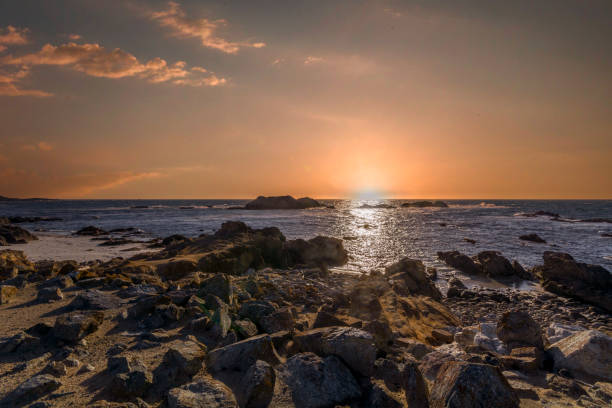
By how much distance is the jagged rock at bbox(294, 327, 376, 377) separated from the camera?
319 centimetres

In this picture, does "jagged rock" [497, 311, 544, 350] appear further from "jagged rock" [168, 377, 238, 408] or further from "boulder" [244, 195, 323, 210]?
"boulder" [244, 195, 323, 210]

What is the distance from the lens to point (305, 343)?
12.0ft

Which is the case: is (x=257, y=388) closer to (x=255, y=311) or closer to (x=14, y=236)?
(x=255, y=311)

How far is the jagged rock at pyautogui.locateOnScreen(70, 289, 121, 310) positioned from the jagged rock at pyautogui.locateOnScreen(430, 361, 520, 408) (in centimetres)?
502

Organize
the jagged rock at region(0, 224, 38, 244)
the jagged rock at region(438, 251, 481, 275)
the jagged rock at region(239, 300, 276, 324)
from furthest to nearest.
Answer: the jagged rock at region(0, 224, 38, 244)
the jagged rock at region(438, 251, 481, 275)
the jagged rock at region(239, 300, 276, 324)

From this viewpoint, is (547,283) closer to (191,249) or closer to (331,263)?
(331,263)

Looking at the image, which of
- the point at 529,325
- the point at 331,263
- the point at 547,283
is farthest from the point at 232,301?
the point at 547,283

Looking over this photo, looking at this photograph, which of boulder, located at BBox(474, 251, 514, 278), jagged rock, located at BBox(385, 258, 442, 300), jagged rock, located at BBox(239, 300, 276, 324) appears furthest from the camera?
boulder, located at BBox(474, 251, 514, 278)

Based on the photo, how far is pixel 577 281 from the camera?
34.8 ft

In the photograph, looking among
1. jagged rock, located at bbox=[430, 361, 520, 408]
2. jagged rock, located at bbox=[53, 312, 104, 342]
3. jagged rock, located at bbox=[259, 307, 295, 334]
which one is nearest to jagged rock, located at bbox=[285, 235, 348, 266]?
jagged rock, located at bbox=[259, 307, 295, 334]

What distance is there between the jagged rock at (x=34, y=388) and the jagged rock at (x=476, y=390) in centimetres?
357

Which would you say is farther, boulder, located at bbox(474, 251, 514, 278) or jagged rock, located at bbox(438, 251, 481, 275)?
jagged rock, located at bbox(438, 251, 481, 275)

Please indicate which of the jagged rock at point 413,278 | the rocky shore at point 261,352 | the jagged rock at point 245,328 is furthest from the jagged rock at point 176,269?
the jagged rock at point 413,278

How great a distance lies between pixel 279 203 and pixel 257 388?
97.1m
